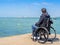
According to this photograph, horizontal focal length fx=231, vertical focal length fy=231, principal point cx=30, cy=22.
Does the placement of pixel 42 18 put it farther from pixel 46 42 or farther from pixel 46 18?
pixel 46 42

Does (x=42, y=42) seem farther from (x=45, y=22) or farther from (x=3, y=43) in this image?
(x=3, y=43)

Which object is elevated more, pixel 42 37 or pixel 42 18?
pixel 42 18

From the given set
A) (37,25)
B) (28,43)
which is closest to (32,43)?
(28,43)

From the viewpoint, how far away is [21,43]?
9.00 meters

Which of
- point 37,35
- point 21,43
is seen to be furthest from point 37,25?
point 21,43

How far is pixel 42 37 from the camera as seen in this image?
993cm

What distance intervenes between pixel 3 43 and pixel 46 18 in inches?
76.4

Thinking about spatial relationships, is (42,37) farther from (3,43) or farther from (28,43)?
(3,43)

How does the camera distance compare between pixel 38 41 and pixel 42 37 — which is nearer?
pixel 38 41

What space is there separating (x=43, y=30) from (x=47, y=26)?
0.24 metres

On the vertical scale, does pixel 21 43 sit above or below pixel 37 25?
below

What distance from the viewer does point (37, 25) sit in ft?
30.7

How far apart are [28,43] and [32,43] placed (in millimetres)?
156

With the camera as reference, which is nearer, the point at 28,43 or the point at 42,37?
the point at 28,43
